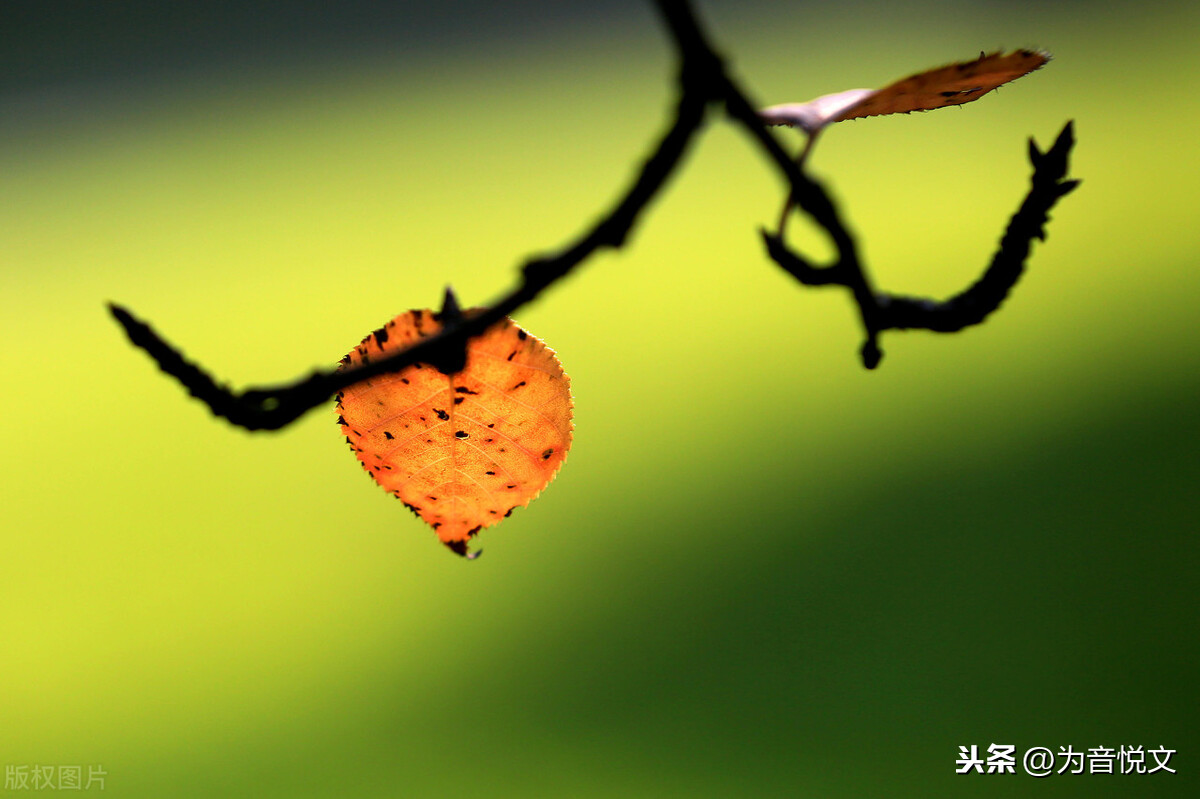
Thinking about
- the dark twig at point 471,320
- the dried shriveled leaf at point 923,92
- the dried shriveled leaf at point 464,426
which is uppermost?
the dried shriveled leaf at point 923,92

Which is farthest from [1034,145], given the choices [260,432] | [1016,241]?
[260,432]

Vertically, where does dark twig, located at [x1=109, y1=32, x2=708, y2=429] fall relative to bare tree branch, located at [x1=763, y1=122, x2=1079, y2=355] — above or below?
below

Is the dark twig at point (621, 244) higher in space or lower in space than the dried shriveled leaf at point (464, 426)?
lower

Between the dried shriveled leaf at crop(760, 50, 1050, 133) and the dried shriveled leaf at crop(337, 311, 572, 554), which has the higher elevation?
the dried shriveled leaf at crop(760, 50, 1050, 133)

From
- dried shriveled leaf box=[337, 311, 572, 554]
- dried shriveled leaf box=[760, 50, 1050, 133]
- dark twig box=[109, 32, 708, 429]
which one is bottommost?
dark twig box=[109, 32, 708, 429]

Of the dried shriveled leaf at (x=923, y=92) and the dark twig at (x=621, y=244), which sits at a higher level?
the dried shriveled leaf at (x=923, y=92)
